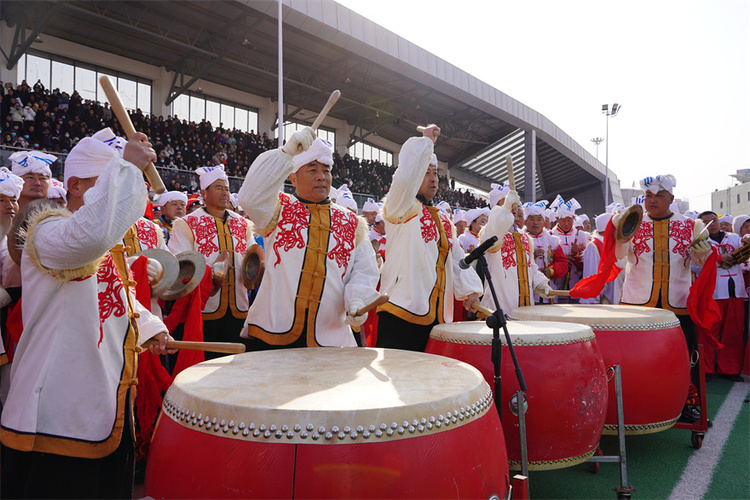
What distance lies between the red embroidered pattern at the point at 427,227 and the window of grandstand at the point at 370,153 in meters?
22.0

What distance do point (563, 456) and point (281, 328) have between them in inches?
57.4

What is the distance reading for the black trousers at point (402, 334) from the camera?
11.0 ft

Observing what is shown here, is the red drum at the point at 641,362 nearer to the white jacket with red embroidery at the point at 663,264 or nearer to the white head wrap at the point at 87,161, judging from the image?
the white jacket with red embroidery at the point at 663,264

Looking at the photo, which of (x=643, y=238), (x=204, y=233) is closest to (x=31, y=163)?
(x=204, y=233)

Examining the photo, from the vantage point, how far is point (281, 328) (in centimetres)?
270

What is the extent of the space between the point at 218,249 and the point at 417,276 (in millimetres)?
1790

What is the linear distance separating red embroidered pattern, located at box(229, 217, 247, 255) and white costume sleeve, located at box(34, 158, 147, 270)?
2570mm

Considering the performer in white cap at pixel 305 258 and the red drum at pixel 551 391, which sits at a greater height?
the performer in white cap at pixel 305 258

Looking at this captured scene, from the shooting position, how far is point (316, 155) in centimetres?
290

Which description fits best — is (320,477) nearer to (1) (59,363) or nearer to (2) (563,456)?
(1) (59,363)

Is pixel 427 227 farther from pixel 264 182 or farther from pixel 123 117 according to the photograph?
pixel 123 117

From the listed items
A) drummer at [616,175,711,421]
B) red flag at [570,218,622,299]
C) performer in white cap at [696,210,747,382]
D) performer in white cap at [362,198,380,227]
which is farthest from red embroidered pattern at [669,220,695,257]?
performer in white cap at [362,198,380,227]

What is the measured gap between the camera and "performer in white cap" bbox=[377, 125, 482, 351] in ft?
10.9

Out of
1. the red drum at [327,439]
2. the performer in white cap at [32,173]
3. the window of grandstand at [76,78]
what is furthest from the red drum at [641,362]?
the window of grandstand at [76,78]
